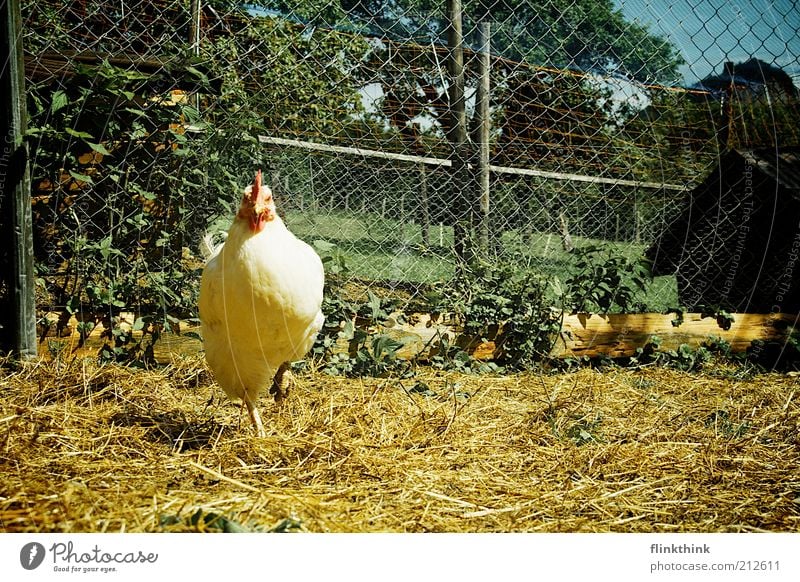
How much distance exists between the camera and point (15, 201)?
2.14 meters

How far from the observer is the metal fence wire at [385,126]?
2.32m

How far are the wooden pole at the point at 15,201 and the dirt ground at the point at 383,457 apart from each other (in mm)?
143

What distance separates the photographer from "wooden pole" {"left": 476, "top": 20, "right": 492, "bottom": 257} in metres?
2.70

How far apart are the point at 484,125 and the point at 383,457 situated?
1639 mm

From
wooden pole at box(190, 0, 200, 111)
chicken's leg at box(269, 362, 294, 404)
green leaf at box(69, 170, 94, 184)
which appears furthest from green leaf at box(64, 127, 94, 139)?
chicken's leg at box(269, 362, 294, 404)

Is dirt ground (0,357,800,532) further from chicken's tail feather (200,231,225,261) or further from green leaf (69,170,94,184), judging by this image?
green leaf (69,170,94,184)

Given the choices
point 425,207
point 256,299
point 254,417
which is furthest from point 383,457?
point 425,207

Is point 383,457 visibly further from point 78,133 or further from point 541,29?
point 541,29

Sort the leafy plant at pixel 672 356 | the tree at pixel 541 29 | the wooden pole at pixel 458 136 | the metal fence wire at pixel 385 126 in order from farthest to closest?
1. the leafy plant at pixel 672 356
2. the wooden pole at pixel 458 136
3. the tree at pixel 541 29
4. the metal fence wire at pixel 385 126

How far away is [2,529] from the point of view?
123 centimetres

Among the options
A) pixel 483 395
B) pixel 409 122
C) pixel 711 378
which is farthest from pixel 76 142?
pixel 711 378

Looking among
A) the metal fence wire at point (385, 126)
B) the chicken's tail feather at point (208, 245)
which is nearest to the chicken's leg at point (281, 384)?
the chicken's tail feather at point (208, 245)
